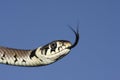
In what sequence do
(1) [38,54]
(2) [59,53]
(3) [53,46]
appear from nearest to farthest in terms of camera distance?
(2) [59,53], (3) [53,46], (1) [38,54]

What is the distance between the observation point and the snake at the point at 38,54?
14180 millimetres

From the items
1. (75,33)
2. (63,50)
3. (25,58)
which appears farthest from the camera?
(25,58)

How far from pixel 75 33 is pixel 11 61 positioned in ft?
10.2

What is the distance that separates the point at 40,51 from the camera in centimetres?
1506

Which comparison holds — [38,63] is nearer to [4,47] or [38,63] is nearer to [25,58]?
[25,58]

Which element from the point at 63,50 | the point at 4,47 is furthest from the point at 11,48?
the point at 63,50

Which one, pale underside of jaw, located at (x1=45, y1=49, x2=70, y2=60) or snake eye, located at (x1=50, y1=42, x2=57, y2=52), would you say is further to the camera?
snake eye, located at (x1=50, y1=42, x2=57, y2=52)

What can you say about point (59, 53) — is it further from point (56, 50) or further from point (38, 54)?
point (38, 54)

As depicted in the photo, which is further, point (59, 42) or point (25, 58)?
point (25, 58)

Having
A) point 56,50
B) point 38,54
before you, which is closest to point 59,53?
point 56,50

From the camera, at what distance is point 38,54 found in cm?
1512

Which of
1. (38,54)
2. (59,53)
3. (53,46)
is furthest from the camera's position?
(38,54)

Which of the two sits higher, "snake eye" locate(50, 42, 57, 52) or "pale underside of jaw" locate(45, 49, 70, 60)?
"snake eye" locate(50, 42, 57, 52)

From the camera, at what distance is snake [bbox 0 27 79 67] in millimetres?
14180
